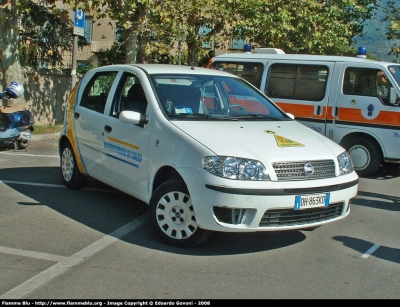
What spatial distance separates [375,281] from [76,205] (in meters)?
3.83

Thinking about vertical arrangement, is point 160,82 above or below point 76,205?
above

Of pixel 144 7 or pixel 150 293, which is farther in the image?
pixel 144 7

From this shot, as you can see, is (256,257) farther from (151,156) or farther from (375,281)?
(151,156)

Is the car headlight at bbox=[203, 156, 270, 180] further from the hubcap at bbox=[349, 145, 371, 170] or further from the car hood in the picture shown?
the hubcap at bbox=[349, 145, 371, 170]

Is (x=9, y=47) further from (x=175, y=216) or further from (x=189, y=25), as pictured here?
(x=175, y=216)

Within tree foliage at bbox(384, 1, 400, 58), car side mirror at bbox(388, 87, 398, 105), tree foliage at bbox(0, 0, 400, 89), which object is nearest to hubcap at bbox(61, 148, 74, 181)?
car side mirror at bbox(388, 87, 398, 105)

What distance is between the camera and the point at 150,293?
173 inches

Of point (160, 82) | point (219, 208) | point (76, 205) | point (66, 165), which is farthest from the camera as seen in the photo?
point (66, 165)

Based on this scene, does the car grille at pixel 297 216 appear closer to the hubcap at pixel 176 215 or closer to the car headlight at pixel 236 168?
the car headlight at pixel 236 168

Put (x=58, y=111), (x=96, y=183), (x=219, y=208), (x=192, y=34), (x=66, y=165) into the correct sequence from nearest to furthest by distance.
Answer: (x=219, y=208)
(x=66, y=165)
(x=96, y=183)
(x=58, y=111)
(x=192, y=34)

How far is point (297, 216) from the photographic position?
17.6ft

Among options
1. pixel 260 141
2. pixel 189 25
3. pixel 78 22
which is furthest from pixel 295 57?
pixel 189 25

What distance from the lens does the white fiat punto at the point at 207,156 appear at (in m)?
5.19

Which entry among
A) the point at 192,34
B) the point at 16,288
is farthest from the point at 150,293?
the point at 192,34
